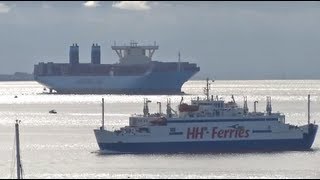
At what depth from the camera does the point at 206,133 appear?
81500 millimetres

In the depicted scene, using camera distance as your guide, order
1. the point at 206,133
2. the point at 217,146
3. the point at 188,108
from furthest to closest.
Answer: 1. the point at 188,108
2. the point at 217,146
3. the point at 206,133

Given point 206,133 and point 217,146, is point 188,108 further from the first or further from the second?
point 217,146

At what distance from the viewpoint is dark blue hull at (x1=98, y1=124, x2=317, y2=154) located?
80812 millimetres

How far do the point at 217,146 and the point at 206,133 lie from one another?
1.33m

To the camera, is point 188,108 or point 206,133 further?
point 188,108

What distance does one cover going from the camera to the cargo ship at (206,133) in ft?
265

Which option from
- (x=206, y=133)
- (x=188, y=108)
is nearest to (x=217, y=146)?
(x=206, y=133)

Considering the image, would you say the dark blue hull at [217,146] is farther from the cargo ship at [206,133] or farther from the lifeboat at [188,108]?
the lifeboat at [188,108]

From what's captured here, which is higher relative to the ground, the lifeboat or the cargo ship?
the lifeboat

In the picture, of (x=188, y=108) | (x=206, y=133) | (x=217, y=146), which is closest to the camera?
(x=206, y=133)

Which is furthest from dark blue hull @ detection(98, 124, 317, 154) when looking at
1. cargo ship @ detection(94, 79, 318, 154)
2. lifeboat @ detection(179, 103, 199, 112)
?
lifeboat @ detection(179, 103, 199, 112)

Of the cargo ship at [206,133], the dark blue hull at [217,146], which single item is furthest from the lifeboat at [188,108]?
the dark blue hull at [217,146]

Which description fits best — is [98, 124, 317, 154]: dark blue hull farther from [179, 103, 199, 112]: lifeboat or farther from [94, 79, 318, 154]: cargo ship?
[179, 103, 199, 112]: lifeboat

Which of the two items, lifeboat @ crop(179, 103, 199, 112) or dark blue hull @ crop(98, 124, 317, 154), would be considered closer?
dark blue hull @ crop(98, 124, 317, 154)
